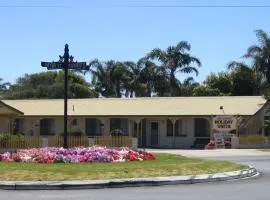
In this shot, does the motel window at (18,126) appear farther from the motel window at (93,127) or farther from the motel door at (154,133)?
the motel door at (154,133)

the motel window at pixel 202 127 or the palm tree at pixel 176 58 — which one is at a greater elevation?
the palm tree at pixel 176 58

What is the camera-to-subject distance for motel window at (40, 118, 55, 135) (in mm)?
50844

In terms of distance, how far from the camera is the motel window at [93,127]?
50.2 m

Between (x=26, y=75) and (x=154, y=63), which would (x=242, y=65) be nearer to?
(x=154, y=63)

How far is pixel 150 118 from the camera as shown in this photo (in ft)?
155

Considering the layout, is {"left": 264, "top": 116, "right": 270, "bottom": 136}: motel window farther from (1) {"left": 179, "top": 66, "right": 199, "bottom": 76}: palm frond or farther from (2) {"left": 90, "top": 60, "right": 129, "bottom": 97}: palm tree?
(2) {"left": 90, "top": 60, "right": 129, "bottom": 97}: palm tree

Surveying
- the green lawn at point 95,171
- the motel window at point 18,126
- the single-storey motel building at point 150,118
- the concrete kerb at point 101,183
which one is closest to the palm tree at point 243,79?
the single-storey motel building at point 150,118

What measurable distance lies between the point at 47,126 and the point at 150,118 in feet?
30.3

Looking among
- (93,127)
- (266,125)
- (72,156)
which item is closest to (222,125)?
(266,125)

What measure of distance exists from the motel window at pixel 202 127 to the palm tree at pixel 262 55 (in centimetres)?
1189

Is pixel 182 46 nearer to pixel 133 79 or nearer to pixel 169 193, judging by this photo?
pixel 133 79

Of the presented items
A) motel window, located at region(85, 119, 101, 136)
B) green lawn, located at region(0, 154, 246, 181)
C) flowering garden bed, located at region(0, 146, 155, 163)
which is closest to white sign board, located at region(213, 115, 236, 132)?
motel window, located at region(85, 119, 101, 136)

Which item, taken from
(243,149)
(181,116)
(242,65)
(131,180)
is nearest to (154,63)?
(242,65)

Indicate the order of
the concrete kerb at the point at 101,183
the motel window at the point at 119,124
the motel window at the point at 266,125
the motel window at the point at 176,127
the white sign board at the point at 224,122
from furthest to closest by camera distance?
the motel window at the point at 119,124 → the motel window at the point at 176,127 → the motel window at the point at 266,125 → the white sign board at the point at 224,122 → the concrete kerb at the point at 101,183
